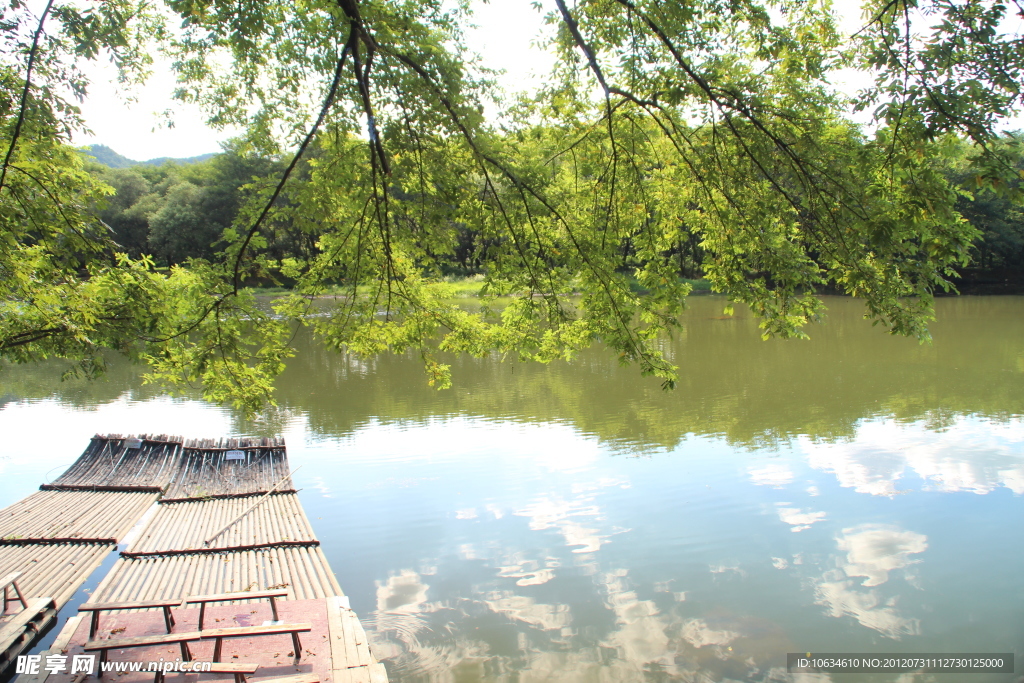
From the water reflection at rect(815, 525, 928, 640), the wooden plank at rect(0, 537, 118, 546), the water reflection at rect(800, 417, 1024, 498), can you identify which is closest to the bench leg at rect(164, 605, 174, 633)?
the wooden plank at rect(0, 537, 118, 546)

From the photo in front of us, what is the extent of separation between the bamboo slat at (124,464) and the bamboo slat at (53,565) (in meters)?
1.62

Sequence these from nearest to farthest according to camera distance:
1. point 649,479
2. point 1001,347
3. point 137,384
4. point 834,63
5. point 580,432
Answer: point 834,63, point 649,479, point 580,432, point 137,384, point 1001,347

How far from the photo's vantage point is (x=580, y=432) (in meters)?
9.97

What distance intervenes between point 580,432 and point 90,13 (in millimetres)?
7533

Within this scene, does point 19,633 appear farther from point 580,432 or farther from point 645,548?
point 580,432

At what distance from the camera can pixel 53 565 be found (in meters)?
5.55

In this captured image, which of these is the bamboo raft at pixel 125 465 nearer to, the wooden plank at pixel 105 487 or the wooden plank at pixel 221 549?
the wooden plank at pixel 105 487

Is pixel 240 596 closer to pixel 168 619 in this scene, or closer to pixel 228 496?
pixel 168 619

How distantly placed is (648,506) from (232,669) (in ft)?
15.1

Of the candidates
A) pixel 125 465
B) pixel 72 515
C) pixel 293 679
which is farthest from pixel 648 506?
pixel 125 465

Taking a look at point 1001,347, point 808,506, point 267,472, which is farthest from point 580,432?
point 1001,347

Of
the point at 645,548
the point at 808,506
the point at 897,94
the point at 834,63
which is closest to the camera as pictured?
the point at 897,94

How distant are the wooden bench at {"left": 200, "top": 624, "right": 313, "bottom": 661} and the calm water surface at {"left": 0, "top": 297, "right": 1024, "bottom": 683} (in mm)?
899

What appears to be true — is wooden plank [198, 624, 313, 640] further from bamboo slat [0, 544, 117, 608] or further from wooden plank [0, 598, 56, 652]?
bamboo slat [0, 544, 117, 608]
